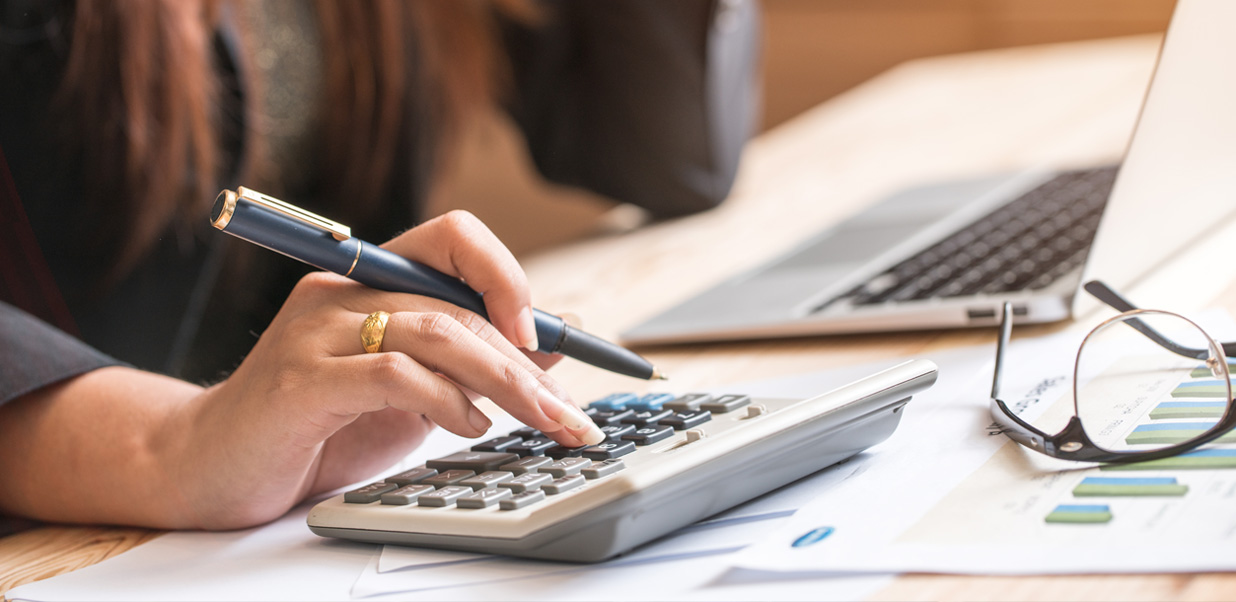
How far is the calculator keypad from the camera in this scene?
1.12ft

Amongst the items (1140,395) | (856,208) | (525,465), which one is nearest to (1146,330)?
(1140,395)

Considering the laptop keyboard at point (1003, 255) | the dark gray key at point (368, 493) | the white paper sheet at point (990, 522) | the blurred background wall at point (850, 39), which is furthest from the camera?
the blurred background wall at point (850, 39)

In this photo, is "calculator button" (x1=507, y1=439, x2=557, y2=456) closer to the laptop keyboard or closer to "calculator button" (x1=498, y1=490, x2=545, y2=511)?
"calculator button" (x1=498, y1=490, x2=545, y2=511)

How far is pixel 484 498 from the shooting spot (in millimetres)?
338

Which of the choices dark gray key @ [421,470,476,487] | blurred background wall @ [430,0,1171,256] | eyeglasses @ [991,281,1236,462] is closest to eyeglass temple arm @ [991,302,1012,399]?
eyeglasses @ [991,281,1236,462]

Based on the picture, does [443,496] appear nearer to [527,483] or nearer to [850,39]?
[527,483]

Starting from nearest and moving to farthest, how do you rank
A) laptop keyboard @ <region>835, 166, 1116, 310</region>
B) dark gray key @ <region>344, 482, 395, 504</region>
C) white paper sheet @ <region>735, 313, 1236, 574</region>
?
white paper sheet @ <region>735, 313, 1236, 574</region>
dark gray key @ <region>344, 482, 395, 504</region>
laptop keyboard @ <region>835, 166, 1116, 310</region>

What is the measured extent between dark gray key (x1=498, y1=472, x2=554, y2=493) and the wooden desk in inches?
4.5

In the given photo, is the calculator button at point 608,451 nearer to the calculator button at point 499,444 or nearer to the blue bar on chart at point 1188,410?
the calculator button at point 499,444

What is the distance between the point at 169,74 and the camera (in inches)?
26.5

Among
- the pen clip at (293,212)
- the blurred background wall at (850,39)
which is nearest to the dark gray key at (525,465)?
the pen clip at (293,212)

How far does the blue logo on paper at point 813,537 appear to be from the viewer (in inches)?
12.4

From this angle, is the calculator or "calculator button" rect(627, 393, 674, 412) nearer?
the calculator

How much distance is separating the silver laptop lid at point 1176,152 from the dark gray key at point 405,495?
34 centimetres
